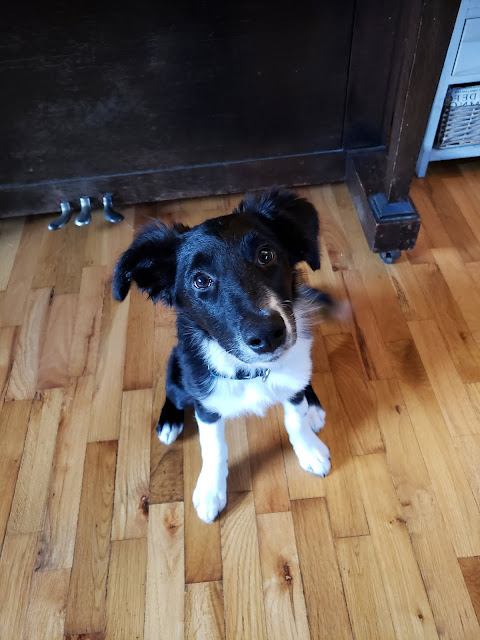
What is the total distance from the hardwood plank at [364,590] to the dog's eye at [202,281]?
82cm

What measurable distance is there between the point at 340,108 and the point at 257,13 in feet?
1.80

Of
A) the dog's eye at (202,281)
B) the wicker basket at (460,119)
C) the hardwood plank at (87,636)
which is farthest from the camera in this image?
the wicker basket at (460,119)

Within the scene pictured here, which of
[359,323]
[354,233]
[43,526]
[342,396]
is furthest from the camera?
[354,233]

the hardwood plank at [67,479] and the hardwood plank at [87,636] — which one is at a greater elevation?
the hardwood plank at [87,636]

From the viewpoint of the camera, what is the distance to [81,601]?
4.69 feet

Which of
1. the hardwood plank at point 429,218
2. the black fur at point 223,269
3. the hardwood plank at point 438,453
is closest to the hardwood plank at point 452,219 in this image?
the hardwood plank at point 429,218

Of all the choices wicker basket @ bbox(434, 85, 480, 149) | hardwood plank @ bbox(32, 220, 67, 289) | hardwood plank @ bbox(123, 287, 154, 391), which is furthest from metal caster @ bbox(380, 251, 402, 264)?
hardwood plank @ bbox(32, 220, 67, 289)

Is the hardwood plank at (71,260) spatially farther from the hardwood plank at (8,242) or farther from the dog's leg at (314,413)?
the dog's leg at (314,413)

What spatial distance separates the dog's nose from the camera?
3.73 ft

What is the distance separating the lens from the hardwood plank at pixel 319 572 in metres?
1.34

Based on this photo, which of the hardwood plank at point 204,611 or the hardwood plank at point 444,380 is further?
the hardwood plank at point 444,380

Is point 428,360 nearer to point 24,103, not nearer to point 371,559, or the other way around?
point 371,559

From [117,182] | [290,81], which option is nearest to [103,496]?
[117,182]

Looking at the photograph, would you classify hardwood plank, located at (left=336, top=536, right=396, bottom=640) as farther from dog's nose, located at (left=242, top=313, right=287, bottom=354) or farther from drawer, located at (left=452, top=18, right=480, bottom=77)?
drawer, located at (left=452, top=18, right=480, bottom=77)
